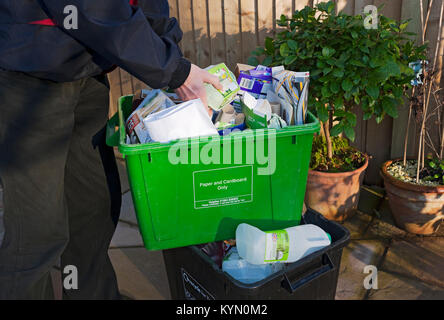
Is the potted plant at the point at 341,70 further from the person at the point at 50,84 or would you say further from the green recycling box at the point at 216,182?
the person at the point at 50,84

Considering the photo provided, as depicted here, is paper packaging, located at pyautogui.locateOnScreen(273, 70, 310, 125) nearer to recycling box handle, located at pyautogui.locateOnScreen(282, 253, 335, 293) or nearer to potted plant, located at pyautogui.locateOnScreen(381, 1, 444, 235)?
recycling box handle, located at pyautogui.locateOnScreen(282, 253, 335, 293)

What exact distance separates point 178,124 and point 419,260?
5.41 feet

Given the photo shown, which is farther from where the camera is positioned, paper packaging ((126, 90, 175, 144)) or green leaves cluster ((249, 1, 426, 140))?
green leaves cluster ((249, 1, 426, 140))

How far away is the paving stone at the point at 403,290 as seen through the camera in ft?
6.75

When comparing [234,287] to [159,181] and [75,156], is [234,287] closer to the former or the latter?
[159,181]

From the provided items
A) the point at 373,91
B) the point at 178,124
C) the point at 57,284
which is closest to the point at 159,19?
the point at 178,124

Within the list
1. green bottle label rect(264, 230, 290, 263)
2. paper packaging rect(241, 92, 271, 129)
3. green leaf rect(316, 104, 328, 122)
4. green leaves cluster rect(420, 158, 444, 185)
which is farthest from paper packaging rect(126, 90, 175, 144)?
green leaves cluster rect(420, 158, 444, 185)

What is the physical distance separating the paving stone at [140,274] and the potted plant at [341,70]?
106 centimetres

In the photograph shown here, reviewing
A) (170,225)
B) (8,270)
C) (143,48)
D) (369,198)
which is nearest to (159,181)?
(170,225)

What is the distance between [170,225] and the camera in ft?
5.31

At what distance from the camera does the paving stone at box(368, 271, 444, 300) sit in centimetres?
206

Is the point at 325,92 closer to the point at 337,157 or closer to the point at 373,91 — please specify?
the point at 373,91

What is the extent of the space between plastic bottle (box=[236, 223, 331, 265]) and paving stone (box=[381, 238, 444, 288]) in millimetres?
821
